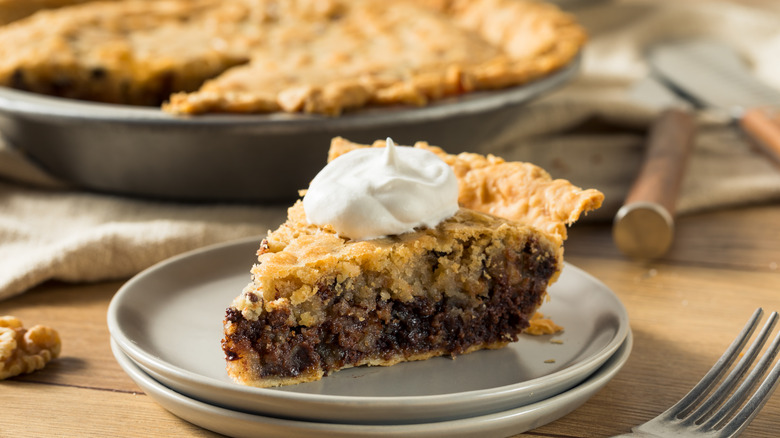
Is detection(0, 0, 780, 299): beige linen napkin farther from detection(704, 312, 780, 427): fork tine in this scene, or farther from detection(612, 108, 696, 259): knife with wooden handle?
detection(704, 312, 780, 427): fork tine

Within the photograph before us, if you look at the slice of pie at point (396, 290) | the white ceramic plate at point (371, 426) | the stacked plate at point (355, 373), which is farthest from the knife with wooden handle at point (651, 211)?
the white ceramic plate at point (371, 426)

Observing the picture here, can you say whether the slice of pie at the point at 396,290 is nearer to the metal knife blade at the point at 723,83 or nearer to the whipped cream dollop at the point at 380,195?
the whipped cream dollop at the point at 380,195

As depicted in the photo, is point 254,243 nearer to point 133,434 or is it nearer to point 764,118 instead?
point 133,434

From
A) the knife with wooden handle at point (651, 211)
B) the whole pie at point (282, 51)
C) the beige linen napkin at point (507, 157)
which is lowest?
the beige linen napkin at point (507, 157)

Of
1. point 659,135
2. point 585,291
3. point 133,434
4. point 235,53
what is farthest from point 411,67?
point 133,434

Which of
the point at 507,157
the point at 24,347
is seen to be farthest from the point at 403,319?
the point at 507,157

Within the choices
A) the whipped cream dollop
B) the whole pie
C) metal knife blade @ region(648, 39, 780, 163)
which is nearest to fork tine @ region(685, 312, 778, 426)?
the whipped cream dollop
